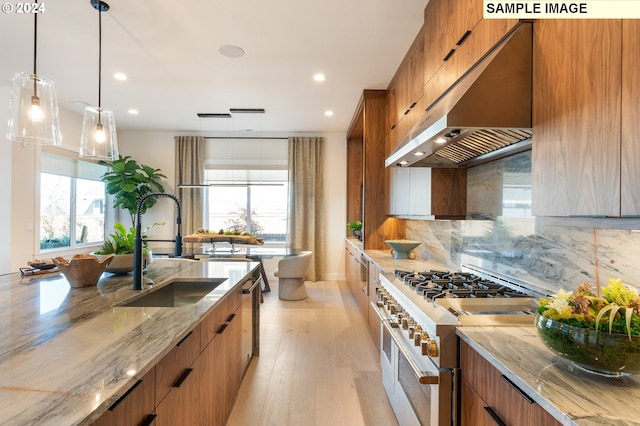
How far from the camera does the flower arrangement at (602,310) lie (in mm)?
810

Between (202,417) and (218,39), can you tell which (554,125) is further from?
(218,39)

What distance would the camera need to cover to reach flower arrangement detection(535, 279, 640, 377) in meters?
0.80

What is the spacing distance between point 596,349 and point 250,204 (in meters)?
6.03

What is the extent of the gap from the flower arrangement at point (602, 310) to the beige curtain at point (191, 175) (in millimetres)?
5989

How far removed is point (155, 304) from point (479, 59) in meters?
2.24

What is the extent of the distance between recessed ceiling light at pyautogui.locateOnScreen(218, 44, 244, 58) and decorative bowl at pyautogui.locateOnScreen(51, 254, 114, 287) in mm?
2252

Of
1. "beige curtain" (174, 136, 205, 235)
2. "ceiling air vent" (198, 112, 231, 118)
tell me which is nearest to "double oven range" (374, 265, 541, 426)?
"ceiling air vent" (198, 112, 231, 118)

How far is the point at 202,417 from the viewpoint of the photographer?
5.07ft

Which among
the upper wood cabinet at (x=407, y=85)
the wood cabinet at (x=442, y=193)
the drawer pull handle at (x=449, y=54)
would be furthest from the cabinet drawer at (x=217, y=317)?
the upper wood cabinet at (x=407, y=85)

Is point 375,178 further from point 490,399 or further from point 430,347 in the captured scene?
point 490,399

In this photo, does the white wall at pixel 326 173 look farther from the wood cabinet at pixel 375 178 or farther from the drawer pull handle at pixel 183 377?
the drawer pull handle at pixel 183 377

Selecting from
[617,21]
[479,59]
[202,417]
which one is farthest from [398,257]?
[617,21]

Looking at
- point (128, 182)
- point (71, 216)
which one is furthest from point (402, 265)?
point (71, 216)

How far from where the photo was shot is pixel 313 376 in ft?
8.71
